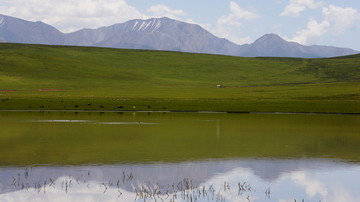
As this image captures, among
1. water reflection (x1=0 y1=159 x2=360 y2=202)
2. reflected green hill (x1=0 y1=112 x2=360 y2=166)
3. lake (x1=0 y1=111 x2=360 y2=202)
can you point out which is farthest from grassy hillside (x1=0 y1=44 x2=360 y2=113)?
water reflection (x1=0 y1=159 x2=360 y2=202)

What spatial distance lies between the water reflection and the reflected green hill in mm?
2720

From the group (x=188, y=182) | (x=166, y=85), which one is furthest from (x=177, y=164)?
(x=166, y=85)

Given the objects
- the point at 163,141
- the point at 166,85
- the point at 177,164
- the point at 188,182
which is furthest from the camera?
the point at 166,85

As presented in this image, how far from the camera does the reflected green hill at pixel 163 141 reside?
109ft

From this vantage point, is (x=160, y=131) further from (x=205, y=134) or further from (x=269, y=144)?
(x=269, y=144)

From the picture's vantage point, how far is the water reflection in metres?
22.3

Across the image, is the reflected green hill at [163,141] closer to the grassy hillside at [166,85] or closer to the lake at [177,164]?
the lake at [177,164]

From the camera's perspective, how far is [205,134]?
46969 mm

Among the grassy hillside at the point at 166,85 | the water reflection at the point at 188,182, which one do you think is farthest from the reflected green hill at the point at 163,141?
the grassy hillside at the point at 166,85

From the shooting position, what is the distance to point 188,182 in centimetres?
2503

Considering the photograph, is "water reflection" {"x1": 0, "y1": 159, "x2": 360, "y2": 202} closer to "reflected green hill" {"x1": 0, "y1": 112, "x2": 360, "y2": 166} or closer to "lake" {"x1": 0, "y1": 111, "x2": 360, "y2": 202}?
"lake" {"x1": 0, "y1": 111, "x2": 360, "y2": 202}

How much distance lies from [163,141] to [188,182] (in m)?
16.2

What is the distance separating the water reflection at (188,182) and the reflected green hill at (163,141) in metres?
2.72

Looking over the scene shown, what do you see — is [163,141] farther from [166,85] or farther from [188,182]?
[166,85]
